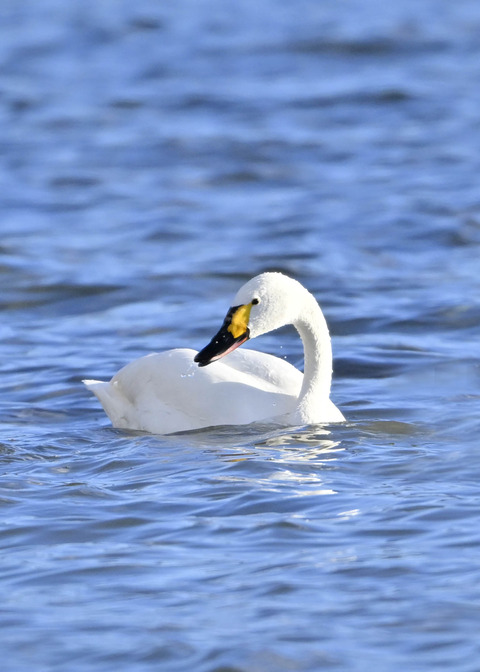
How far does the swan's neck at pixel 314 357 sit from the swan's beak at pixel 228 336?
435 mm

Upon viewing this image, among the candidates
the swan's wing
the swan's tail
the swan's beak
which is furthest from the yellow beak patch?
the swan's tail

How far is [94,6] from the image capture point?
2452cm

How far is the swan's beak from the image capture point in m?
7.34

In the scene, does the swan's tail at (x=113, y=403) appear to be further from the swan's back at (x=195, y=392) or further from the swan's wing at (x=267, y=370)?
the swan's wing at (x=267, y=370)

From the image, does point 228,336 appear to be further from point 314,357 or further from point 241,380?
point 314,357

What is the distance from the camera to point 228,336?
736 cm

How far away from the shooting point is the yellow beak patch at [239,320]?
289 inches

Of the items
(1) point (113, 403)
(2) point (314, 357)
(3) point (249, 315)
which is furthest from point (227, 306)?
(3) point (249, 315)

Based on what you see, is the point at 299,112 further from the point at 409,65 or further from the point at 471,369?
the point at 471,369

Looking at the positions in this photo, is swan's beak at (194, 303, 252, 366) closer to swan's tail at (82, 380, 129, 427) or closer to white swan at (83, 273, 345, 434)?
white swan at (83, 273, 345, 434)

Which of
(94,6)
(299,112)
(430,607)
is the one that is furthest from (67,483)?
(94,6)

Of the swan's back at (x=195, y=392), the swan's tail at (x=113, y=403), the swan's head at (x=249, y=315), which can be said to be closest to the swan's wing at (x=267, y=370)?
the swan's back at (x=195, y=392)

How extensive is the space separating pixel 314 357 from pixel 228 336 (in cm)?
64

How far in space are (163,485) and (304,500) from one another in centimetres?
72
